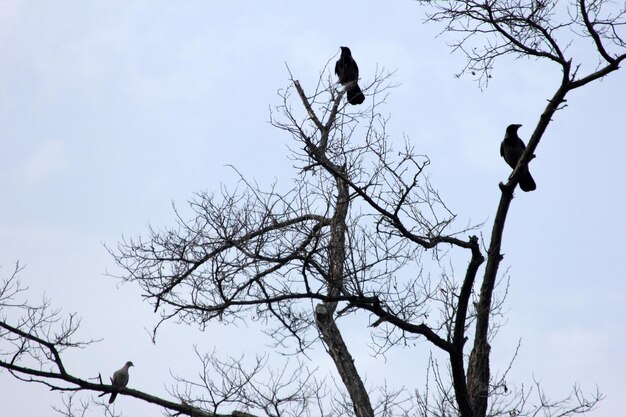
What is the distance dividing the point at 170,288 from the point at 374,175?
→ 201cm

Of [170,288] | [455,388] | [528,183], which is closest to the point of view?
[455,388]

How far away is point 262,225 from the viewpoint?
6.10 m

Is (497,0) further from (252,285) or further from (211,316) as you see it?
(211,316)

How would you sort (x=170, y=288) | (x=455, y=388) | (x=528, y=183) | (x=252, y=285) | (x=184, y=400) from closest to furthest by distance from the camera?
1. (x=455, y=388)
2. (x=252, y=285)
3. (x=170, y=288)
4. (x=184, y=400)
5. (x=528, y=183)

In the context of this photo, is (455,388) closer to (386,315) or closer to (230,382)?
(386,315)

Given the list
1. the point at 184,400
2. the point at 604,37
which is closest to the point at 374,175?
the point at 604,37

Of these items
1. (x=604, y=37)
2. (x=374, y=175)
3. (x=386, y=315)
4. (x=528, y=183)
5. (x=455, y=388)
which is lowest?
(x=455, y=388)

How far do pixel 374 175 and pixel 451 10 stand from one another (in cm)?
152

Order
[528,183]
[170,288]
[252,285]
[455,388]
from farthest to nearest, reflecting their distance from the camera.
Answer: [528,183] < [170,288] < [252,285] < [455,388]

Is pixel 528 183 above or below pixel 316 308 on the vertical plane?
above

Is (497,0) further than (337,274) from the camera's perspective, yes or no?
Yes

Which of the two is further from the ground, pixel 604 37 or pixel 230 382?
pixel 604 37

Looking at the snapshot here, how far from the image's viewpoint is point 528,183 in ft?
31.2

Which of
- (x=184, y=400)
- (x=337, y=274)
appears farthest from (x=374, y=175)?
(x=184, y=400)
